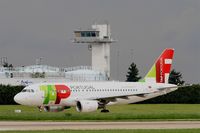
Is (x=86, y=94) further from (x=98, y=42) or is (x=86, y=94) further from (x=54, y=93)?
(x=98, y=42)

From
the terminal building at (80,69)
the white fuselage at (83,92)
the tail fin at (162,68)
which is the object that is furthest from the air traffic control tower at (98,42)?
the white fuselage at (83,92)

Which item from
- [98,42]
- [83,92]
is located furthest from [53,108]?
[98,42]

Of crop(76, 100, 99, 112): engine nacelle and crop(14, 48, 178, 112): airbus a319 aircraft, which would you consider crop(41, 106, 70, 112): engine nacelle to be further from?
crop(76, 100, 99, 112): engine nacelle

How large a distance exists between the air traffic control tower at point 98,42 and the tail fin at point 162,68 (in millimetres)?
59174

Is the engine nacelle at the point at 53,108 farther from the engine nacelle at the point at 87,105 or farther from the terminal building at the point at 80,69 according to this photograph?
the terminal building at the point at 80,69

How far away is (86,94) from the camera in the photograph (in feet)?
228

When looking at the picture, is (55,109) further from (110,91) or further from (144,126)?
(144,126)

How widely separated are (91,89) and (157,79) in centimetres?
948

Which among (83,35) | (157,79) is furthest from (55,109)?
(83,35)

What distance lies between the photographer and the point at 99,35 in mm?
137875

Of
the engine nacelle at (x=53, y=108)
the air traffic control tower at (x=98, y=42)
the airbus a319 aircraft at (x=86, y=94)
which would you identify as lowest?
the engine nacelle at (x=53, y=108)

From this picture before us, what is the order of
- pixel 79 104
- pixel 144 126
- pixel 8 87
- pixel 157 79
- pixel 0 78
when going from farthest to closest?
pixel 0 78
pixel 8 87
pixel 157 79
pixel 79 104
pixel 144 126

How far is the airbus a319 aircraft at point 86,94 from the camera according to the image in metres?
66.6

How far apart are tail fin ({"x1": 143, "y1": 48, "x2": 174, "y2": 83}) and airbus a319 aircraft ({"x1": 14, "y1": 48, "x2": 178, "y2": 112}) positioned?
67 cm
